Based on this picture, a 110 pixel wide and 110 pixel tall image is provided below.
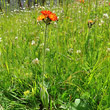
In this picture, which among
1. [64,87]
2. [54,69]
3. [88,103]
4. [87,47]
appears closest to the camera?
[88,103]

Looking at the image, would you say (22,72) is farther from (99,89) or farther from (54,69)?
(99,89)

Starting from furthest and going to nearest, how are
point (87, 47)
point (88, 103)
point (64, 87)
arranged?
point (87, 47) < point (64, 87) < point (88, 103)

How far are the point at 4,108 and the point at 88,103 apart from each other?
1.49ft

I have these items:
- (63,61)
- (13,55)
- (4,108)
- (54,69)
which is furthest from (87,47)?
(4,108)

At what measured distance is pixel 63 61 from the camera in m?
1.03

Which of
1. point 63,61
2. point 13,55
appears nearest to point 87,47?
point 63,61

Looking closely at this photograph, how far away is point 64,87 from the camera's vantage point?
85 cm

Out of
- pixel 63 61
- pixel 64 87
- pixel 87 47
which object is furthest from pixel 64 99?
pixel 87 47

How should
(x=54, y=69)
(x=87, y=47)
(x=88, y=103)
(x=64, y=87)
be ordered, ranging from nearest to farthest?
(x=88, y=103) → (x=64, y=87) → (x=54, y=69) → (x=87, y=47)

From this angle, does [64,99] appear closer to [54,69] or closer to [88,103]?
[88,103]

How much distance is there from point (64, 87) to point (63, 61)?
9.3 inches

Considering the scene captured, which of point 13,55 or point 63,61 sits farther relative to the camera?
point 13,55

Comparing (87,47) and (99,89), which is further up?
(87,47)

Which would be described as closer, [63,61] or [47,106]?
[47,106]
